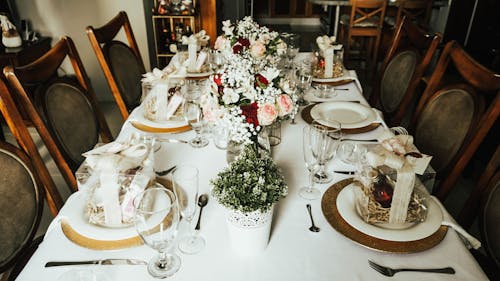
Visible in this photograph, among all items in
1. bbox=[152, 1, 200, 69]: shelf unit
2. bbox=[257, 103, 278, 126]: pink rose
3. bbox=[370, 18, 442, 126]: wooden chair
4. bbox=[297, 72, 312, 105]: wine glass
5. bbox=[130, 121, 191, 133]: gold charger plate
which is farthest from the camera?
bbox=[152, 1, 200, 69]: shelf unit

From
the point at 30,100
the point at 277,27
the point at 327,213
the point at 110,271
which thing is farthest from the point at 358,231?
the point at 277,27

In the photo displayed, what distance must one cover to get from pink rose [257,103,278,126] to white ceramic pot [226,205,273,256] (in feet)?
0.98

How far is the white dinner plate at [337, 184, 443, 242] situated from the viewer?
100 cm

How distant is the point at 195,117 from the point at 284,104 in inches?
15.2

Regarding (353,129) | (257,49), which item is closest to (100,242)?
(353,129)

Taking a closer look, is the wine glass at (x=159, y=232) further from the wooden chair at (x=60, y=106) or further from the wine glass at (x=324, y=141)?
the wooden chair at (x=60, y=106)

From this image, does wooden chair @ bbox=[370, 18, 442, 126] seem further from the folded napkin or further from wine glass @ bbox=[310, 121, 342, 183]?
the folded napkin

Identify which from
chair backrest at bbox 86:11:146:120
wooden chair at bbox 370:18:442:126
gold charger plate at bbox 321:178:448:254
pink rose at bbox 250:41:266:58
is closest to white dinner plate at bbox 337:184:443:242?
gold charger plate at bbox 321:178:448:254

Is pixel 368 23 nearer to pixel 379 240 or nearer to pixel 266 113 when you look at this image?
pixel 266 113

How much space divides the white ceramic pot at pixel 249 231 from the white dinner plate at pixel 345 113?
0.78m

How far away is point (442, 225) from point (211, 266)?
2.00 feet

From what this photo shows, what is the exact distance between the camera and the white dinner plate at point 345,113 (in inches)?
64.4

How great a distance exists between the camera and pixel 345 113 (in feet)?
5.73

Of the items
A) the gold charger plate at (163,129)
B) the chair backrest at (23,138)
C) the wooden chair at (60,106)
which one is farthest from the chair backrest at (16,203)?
the gold charger plate at (163,129)
